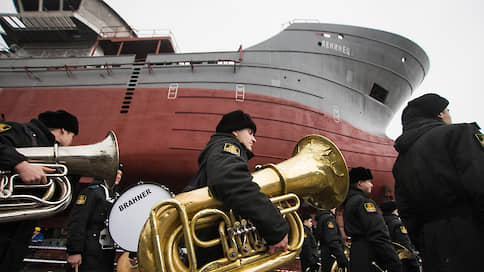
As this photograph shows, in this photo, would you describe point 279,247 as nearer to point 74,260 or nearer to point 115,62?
point 74,260

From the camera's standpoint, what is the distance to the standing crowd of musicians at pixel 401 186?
1512 mm

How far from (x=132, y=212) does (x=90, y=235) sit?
775 mm

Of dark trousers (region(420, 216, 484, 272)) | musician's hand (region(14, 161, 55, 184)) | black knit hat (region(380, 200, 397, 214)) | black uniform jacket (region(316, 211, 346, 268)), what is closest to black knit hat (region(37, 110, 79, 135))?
musician's hand (region(14, 161, 55, 184))

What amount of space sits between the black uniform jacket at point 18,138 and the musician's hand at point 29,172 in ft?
0.14

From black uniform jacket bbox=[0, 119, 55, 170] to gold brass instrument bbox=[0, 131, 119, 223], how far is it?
0.13m

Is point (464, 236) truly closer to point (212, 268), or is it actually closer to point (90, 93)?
point (212, 268)

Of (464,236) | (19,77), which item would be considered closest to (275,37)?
(464,236)

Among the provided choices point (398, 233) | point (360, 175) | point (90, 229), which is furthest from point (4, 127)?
point (398, 233)

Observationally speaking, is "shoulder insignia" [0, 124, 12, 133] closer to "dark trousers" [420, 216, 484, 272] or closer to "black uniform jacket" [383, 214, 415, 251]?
"dark trousers" [420, 216, 484, 272]

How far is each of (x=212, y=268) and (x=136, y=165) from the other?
7605mm

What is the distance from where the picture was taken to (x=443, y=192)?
1.64 meters

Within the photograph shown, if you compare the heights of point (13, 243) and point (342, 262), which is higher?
point (13, 243)

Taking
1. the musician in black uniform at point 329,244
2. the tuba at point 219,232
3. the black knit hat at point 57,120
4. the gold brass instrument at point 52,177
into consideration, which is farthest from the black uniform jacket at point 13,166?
the musician in black uniform at point 329,244

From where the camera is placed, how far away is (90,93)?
9.64 m
